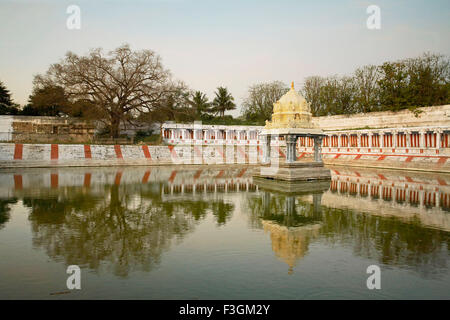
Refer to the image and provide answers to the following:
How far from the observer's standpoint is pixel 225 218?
1206cm

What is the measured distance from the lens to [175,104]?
44281 mm

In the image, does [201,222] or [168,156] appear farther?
[168,156]

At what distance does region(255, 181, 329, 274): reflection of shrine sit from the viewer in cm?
859


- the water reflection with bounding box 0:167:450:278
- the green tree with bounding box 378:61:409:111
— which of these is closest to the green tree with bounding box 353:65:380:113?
the green tree with bounding box 378:61:409:111

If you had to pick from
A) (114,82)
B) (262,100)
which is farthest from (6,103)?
(262,100)

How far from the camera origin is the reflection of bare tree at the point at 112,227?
7702 mm

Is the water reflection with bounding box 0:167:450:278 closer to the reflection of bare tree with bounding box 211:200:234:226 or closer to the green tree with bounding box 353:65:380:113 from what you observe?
the reflection of bare tree with bounding box 211:200:234:226

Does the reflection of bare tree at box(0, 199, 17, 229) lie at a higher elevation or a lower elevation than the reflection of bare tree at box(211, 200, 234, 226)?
higher

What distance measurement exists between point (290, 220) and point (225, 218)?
2.21 m

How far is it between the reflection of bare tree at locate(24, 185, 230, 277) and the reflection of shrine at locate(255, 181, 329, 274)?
2511mm
